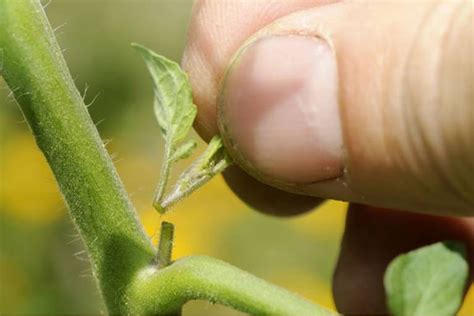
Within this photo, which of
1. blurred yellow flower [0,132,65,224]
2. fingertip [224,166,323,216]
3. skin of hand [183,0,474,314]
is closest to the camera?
skin of hand [183,0,474,314]

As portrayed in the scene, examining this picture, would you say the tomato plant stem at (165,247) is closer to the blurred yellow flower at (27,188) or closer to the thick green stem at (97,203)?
the thick green stem at (97,203)

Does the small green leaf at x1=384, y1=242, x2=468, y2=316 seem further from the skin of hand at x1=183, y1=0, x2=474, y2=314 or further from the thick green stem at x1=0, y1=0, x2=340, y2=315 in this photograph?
the skin of hand at x1=183, y1=0, x2=474, y2=314

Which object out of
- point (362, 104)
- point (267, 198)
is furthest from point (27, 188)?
point (362, 104)

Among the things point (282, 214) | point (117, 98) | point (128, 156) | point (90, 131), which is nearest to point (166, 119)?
point (90, 131)

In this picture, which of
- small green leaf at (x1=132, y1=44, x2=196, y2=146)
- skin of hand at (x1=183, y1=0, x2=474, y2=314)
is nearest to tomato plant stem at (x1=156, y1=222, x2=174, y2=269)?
small green leaf at (x1=132, y1=44, x2=196, y2=146)

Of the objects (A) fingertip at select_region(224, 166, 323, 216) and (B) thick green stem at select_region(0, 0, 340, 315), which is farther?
(A) fingertip at select_region(224, 166, 323, 216)

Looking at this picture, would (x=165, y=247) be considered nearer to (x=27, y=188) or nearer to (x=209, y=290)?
(x=209, y=290)

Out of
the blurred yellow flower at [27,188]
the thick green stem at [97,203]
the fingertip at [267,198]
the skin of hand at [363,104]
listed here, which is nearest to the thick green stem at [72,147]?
the thick green stem at [97,203]
